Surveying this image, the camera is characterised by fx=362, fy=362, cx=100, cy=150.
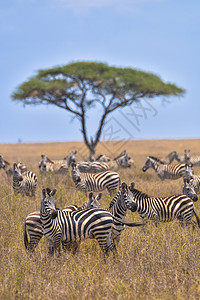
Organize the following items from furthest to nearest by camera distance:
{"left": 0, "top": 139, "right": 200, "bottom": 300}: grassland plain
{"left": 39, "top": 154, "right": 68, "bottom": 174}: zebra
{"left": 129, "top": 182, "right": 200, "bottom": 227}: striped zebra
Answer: {"left": 39, "top": 154, "right": 68, "bottom": 174}: zebra, {"left": 129, "top": 182, "right": 200, "bottom": 227}: striped zebra, {"left": 0, "top": 139, "right": 200, "bottom": 300}: grassland plain

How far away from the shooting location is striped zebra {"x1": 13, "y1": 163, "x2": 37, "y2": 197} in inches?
444

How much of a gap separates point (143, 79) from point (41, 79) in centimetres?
883

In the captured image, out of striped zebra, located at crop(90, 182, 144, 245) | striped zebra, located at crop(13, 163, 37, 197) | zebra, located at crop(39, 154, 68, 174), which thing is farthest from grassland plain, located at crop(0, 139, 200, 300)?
zebra, located at crop(39, 154, 68, 174)

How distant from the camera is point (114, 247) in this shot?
6.13 m

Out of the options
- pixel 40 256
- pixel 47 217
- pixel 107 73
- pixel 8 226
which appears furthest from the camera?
pixel 107 73

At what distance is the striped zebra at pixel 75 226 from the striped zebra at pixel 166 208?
176 cm

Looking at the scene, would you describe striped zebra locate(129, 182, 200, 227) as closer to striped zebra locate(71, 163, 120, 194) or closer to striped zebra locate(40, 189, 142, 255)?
striped zebra locate(40, 189, 142, 255)

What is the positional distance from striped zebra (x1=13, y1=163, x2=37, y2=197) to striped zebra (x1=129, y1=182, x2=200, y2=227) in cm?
482

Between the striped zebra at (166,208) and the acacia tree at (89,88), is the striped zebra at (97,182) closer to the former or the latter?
the striped zebra at (166,208)

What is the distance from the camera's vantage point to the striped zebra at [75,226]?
5691 mm

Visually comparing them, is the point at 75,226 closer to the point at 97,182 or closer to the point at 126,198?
the point at 126,198

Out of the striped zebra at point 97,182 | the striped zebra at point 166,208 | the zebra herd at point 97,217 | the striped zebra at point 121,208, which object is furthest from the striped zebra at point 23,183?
the striped zebra at point 121,208

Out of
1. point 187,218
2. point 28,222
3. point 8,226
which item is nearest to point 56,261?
point 28,222

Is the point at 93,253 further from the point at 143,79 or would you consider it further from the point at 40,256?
the point at 143,79
